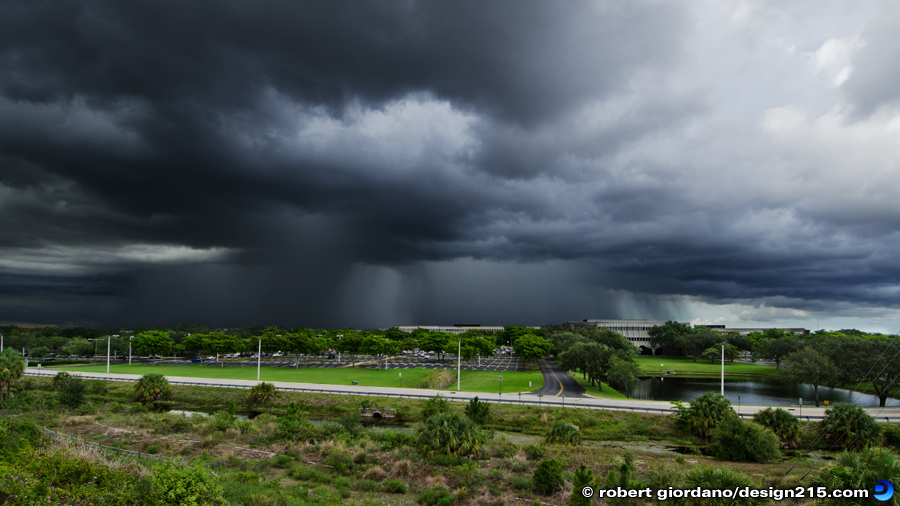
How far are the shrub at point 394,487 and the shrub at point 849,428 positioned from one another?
34.9 m

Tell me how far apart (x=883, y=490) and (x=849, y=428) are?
27.1 metres

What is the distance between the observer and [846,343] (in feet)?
207

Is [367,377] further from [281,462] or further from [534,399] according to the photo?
[281,462]

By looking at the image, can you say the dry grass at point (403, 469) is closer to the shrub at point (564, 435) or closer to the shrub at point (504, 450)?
the shrub at point (504, 450)

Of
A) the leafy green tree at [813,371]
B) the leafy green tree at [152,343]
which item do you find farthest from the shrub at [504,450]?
the leafy green tree at [152,343]

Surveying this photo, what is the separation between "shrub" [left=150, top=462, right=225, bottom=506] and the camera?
1440 centimetres

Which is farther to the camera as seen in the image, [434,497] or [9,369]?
[9,369]

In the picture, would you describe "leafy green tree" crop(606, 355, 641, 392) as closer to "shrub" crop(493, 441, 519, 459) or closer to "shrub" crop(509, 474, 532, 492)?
"shrub" crop(493, 441, 519, 459)

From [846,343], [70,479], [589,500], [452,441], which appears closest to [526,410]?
[452,441]

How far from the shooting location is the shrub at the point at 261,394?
5062cm

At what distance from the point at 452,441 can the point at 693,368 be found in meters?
91.6

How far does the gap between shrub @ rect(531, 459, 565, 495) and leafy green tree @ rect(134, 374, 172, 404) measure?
4996cm

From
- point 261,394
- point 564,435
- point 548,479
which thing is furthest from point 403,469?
point 261,394

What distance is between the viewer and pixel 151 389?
51.9 metres
